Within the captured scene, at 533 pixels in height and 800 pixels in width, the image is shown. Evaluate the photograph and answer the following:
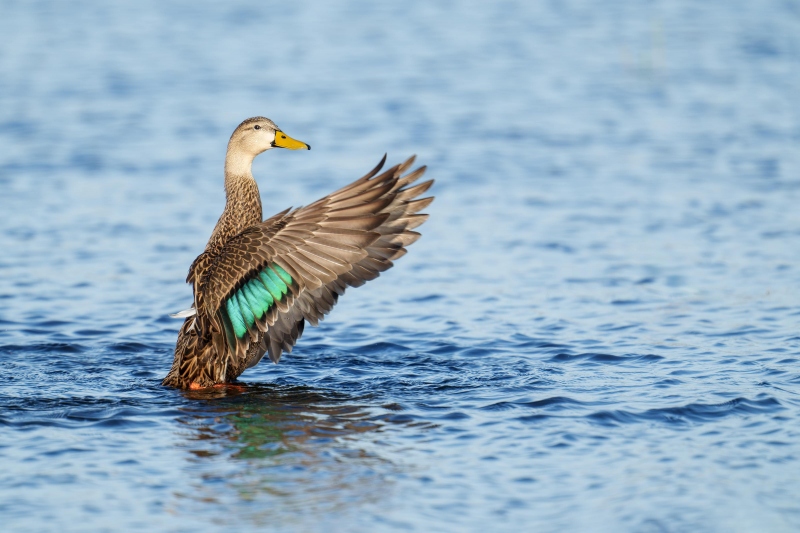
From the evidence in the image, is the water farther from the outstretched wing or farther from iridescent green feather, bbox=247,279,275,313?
iridescent green feather, bbox=247,279,275,313

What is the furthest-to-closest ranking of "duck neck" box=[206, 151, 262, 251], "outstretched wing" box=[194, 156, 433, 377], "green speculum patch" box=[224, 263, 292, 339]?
"duck neck" box=[206, 151, 262, 251] < "green speculum patch" box=[224, 263, 292, 339] < "outstretched wing" box=[194, 156, 433, 377]

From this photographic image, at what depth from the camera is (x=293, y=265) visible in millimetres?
7465

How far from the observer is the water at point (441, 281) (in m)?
6.40

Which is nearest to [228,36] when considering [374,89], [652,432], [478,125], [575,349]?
[374,89]

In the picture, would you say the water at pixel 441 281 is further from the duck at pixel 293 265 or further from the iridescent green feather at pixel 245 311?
the iridescent green feather at pixel 245 311

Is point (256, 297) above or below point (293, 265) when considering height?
below

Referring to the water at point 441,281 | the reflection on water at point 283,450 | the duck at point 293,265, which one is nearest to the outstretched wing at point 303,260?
the duck at point 293,265

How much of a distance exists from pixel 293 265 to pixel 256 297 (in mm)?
368

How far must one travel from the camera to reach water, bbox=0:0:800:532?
640cm

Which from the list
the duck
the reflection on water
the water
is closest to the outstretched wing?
the duck

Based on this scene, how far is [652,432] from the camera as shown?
7102 mm

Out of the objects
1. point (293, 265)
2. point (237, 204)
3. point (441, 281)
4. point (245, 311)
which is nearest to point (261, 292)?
point (245, 311)

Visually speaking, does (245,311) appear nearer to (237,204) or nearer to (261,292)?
(261,292)

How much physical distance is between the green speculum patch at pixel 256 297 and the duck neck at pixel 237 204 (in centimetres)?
62
